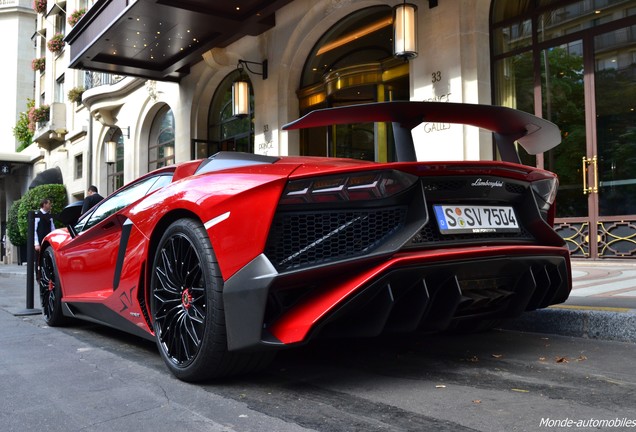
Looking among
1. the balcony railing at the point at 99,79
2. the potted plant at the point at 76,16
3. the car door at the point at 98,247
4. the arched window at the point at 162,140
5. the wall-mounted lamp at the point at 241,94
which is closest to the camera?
the car door at the point at 98,247

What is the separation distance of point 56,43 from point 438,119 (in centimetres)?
2677

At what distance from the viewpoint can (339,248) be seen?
2623 millimetres

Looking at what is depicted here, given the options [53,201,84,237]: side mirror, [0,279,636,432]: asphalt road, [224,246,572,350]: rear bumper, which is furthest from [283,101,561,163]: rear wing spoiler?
[53,201,84,237]: side mirror

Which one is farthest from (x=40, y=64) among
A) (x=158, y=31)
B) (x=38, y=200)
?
(x=158, y=31)

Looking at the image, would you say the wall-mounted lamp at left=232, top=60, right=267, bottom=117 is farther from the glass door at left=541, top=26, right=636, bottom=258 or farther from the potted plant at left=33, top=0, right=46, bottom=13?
the potted plant at left=33, top=0, right=46, bottom=13

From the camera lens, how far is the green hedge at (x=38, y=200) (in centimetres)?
2241

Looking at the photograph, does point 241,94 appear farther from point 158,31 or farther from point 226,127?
point 226,127

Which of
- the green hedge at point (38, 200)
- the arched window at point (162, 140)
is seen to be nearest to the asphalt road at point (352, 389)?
the arched window at point (162, 140)

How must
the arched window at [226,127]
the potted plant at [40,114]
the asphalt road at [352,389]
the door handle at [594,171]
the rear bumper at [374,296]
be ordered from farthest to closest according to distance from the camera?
the potted plant at [40,114], the arched window at [226,127], the door handle at [594,171], the rear bumper at [374,296], the asphalt road at [352,389]

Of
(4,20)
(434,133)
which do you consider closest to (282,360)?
(434,133)

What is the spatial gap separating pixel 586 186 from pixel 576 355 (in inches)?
199

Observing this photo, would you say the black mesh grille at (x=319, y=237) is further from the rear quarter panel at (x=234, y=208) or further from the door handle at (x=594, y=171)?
the door handle at (x=594, y=171)

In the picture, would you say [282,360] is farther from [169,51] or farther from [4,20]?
[4,20]

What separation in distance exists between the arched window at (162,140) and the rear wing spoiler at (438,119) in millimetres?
14418
